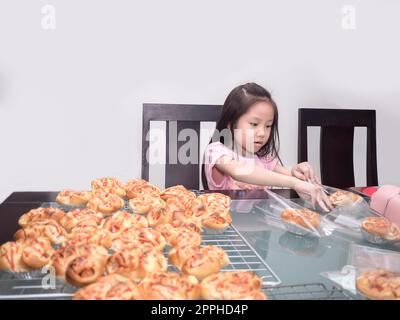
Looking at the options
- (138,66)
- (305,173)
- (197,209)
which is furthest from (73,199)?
(138,66)

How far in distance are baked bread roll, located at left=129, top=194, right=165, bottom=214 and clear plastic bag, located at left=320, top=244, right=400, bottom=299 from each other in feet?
1.51

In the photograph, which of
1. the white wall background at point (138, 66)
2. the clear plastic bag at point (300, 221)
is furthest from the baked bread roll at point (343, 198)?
the white wall background at point (138, 66)

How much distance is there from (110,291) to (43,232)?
30 centimetres

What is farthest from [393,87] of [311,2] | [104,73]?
[104,73]

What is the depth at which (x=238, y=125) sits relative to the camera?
1710mm

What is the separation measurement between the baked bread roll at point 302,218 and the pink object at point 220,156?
62cm

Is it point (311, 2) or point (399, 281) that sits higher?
point (311, 2)

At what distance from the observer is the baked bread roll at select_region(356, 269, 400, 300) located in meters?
0.57

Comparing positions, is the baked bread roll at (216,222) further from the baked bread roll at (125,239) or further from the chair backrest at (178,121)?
the chair backrest at (178,121)

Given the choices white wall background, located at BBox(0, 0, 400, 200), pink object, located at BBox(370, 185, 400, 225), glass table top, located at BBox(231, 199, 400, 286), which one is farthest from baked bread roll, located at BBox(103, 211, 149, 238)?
white wall background, located at BBox(0, 0, 400, 200)

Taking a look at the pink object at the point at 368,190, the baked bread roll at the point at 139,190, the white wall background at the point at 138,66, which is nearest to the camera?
the baked bread roll at the point at 139,190

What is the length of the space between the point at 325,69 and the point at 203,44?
779 mm

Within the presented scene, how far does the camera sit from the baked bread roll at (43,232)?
778 mm

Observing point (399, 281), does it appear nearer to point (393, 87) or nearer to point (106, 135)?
point (106, 135)
